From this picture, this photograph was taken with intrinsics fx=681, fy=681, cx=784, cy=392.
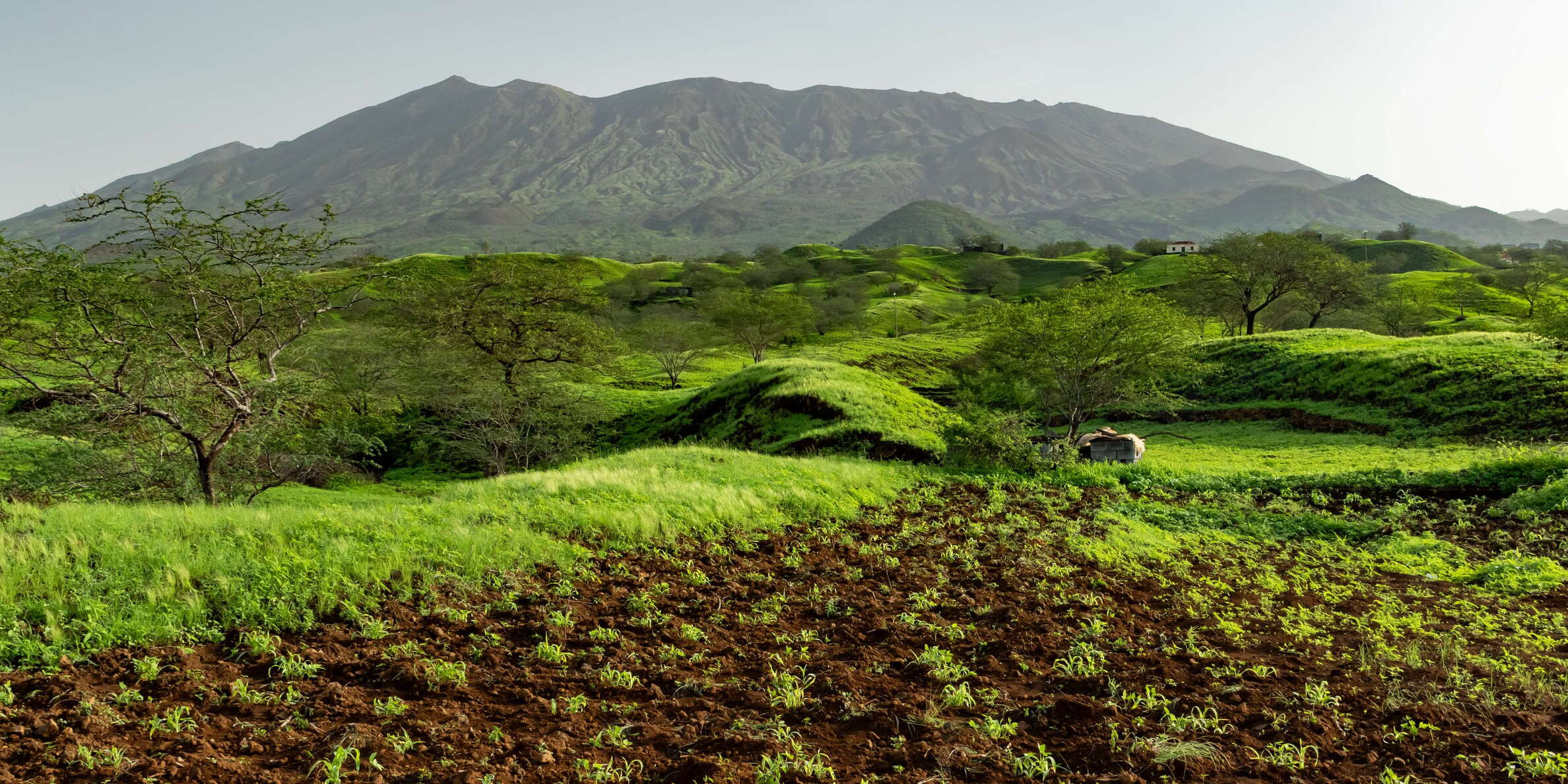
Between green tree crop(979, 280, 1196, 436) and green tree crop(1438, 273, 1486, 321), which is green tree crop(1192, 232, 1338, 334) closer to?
green tree crop(979, 280, 1196, 436)

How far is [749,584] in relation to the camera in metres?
9.95

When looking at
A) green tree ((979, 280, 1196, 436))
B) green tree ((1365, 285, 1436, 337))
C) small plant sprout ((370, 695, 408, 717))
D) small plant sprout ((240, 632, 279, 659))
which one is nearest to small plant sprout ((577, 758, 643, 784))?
small plant sprout ((370, 695, 408, 717))

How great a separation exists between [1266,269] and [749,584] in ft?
226

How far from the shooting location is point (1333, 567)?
41.4 ft

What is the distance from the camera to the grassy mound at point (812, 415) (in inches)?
940

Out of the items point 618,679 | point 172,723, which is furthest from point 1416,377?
point 172,723

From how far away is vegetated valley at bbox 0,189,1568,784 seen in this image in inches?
219

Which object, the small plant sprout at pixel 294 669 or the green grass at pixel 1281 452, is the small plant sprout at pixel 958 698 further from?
the green grass at pixel 1281 452

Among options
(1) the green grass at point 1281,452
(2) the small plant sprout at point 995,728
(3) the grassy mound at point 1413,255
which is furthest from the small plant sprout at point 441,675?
(3) the grassy mound at point 1413,255

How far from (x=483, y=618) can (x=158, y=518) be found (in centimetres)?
497

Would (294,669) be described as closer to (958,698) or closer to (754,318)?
(958,698)

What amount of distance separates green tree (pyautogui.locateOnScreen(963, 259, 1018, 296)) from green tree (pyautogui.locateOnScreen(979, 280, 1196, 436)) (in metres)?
86.1

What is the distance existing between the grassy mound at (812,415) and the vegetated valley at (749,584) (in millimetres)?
217

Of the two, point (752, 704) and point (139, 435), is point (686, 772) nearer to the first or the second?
point (752, 704)
